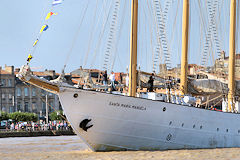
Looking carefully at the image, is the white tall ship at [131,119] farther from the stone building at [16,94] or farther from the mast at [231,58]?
the stone building at [16,94]

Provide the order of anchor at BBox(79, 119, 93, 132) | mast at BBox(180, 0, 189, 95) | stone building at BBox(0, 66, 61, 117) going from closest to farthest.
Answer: anchor at BBox(79, 119, 93, 132)
mast at BBox(180, 0, 189, 95)
stone building at BBox(0, 66, 61, 117)

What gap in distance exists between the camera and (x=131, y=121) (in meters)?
32.0

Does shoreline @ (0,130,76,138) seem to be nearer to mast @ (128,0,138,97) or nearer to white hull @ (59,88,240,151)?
mast @ (128,0,138,97)

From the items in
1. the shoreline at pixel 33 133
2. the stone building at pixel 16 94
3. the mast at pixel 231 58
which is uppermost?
the mast at pixel 231 58

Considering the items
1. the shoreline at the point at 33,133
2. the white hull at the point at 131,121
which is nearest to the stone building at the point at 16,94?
the shoreline at the point at 33,133

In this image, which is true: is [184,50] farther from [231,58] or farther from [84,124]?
[84,124]

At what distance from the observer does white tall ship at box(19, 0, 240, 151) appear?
31131 mm

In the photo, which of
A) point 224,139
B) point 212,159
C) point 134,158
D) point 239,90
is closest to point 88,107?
point 134,158

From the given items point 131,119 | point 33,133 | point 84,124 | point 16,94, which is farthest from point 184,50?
point 16,94

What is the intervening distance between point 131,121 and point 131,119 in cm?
12

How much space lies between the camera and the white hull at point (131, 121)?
3127cm

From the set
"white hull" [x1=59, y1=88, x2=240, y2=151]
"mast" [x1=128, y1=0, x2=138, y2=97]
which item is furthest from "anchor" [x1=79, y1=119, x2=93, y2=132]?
"mast" [x1=128, y1=0, x2=138, y2=97]

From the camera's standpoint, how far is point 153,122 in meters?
32.7

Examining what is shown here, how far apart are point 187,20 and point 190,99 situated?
22.3ft
